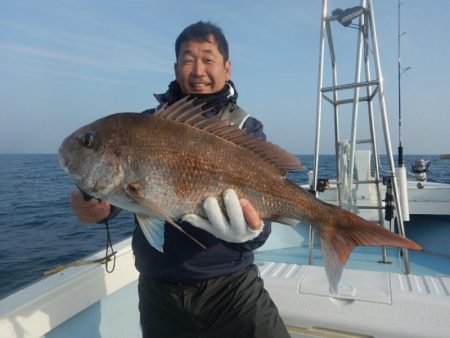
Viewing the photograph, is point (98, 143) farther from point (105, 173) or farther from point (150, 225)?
point (150, 225)

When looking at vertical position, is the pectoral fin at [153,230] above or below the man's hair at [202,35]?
below

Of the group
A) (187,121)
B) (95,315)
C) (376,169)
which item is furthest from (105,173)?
(376,169)

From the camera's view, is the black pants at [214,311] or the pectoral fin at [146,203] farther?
the black pants at [214,311]

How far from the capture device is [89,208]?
Answer: 2227mm

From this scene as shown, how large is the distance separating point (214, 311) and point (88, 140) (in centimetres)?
131

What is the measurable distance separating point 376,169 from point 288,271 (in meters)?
2.36

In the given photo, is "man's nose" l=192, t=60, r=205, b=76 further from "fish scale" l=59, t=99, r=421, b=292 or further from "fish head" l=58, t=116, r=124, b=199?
"fish head" l=58, t=116, r=124, b=199

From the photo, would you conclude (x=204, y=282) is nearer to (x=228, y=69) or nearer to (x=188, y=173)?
(x=188, y=173)

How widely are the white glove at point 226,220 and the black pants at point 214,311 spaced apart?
14.0 inches

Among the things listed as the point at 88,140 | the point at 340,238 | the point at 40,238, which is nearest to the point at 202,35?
the point at 88,140

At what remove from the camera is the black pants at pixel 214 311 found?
2227mm

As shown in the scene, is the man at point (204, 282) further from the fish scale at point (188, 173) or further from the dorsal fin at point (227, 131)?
the dorsal fin at point (227, 131)

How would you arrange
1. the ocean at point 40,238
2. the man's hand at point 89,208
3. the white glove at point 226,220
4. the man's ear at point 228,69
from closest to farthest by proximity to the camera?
the white glove at point 226,220, the man's hand at point 89,208, the man's ear at point 228,69, the ocean at point 40,238

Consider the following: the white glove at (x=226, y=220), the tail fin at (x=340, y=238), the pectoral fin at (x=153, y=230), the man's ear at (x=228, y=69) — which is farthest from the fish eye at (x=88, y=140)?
the tail fin at (x=340, y=238)
